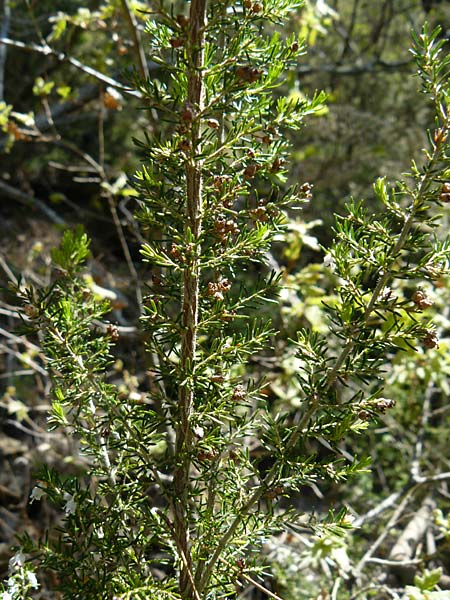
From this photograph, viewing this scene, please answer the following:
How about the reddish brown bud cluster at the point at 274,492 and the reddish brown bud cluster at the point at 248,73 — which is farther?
the reddish brown bud cluster at the point at 274,492

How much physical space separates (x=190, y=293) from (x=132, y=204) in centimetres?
268

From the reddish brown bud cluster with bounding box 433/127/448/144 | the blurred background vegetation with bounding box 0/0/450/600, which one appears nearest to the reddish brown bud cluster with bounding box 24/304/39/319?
the reddish brown bud cluster with bounding box 433/127/448/144

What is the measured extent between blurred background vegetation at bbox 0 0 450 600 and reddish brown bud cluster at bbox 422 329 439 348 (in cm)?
72

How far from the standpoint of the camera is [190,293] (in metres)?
0.71

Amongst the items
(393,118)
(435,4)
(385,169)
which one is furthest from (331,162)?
(435,4)

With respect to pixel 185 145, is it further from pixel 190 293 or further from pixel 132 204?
pixel 132 204

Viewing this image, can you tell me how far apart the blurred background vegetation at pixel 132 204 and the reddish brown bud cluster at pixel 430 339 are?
720 mm

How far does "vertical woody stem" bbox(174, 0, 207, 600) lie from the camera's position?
0.62 metres

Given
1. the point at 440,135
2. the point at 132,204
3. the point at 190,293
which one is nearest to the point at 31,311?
the point at 190,293

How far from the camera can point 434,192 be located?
2.21 ft

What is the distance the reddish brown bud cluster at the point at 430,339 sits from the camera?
0.64m

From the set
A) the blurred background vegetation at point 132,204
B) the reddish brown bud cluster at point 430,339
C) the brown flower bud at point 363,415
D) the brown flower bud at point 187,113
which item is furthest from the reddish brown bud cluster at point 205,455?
the blurred background vegetation at point 132,204

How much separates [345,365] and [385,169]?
9.70 ft

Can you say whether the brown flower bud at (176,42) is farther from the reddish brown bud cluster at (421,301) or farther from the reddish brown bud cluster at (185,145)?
the reddish brown bud cluster at (421,301)
